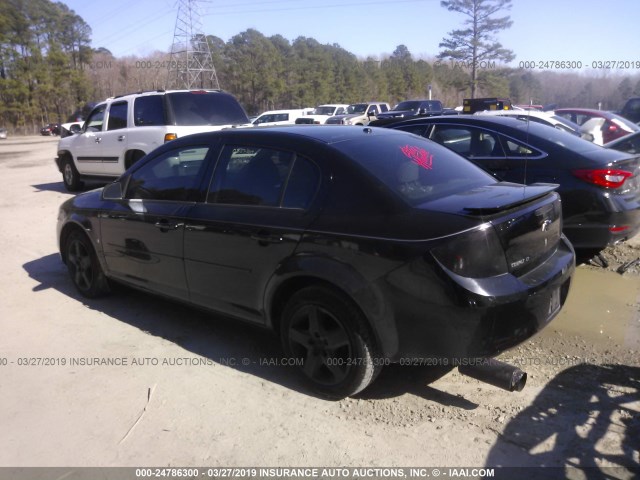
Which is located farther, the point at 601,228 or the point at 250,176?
the point at 601,228

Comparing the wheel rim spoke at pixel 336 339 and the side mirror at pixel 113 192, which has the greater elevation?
the side mirror at pixel 113 192

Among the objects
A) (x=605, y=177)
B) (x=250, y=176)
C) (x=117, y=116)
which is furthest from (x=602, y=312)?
(x=117, y=116)

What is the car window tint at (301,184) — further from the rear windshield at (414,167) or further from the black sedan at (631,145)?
the black sedan at (631,145)

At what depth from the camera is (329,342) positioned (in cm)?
335

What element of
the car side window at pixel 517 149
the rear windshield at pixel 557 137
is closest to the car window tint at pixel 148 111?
the car side window at pixel 517 149

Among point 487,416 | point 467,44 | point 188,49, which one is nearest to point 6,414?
point 487,416

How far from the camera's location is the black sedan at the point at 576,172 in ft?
16.6

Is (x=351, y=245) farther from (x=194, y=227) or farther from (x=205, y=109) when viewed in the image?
(x=205, y=109)

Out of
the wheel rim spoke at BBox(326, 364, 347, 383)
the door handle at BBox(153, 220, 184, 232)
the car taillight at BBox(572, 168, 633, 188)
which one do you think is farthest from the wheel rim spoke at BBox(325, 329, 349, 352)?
the car taillight at BBox(572, 168, 633, 188)

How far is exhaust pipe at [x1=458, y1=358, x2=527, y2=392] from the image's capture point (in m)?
3.13

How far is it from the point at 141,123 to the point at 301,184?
7.18 metres

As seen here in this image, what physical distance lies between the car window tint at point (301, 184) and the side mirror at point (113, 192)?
2.01 m

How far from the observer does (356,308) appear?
3150 millimetres

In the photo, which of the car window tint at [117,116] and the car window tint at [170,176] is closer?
the car window tint at [170,176]
